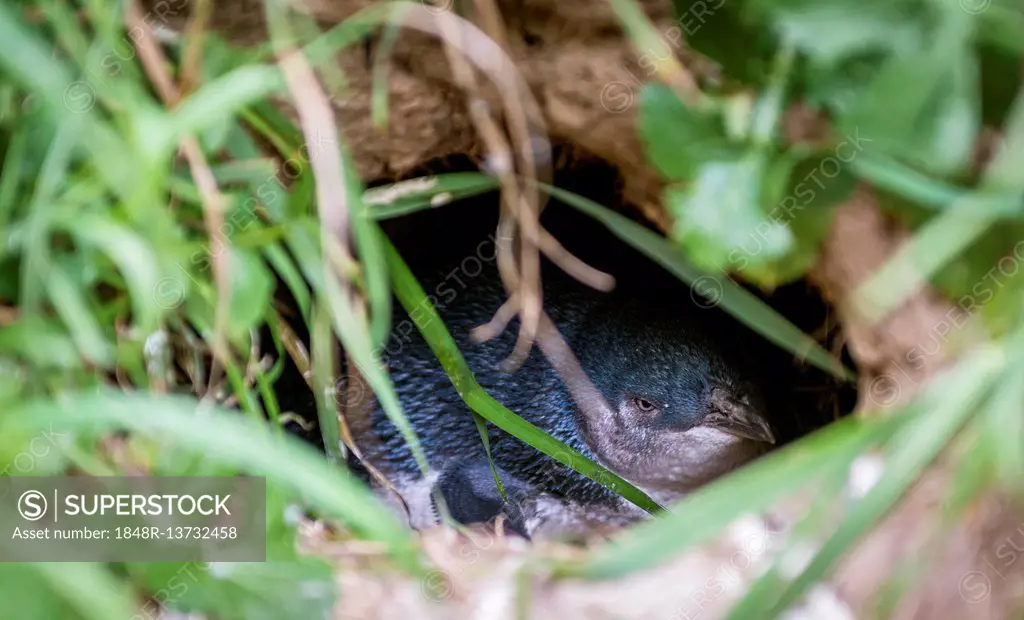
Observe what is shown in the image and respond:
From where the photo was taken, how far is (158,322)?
854 mm

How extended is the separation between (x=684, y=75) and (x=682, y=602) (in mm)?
606

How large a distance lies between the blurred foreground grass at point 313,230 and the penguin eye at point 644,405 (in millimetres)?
863

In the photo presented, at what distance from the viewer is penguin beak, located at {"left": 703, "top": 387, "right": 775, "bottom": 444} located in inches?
65.1

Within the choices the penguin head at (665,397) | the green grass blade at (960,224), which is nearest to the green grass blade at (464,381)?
the green grass blade at (960,224)

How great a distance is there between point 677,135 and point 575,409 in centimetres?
111

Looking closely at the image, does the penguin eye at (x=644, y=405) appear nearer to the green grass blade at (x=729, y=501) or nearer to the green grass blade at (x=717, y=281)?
the green grass blade at (x=717, y=281)

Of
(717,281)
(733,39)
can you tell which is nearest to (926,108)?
(733,39)

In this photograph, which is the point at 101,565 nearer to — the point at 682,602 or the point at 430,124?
the point at 682,602

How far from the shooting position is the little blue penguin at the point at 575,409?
1617mm

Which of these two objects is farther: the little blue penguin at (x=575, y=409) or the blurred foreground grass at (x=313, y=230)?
the little blue penguin at (x=575, y=409)

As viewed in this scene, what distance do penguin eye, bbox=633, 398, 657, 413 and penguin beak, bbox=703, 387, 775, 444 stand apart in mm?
123

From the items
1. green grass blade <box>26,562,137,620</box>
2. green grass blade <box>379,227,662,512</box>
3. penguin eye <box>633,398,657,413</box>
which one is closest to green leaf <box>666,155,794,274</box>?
green grass blade <box>379,227,662,512</box>

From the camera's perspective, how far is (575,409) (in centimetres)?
185

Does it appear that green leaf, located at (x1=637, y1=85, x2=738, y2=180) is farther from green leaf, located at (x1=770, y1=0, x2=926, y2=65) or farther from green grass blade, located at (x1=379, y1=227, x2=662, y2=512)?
green grass blade, located at (x1=379, y1=227, x2=662, y2=512)
